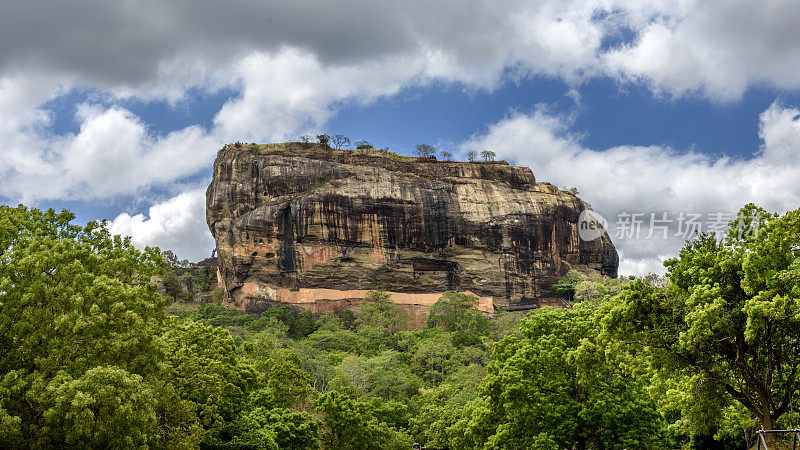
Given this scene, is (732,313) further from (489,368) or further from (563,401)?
(489,368)

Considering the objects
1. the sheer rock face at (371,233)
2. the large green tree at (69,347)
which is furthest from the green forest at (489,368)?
the sheer rock face at (371,233)

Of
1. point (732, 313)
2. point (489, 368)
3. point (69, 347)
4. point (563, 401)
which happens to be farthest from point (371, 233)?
point (732, 313)

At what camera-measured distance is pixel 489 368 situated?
20.6 m

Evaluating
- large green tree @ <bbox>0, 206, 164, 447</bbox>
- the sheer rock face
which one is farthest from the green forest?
the sheer rock face

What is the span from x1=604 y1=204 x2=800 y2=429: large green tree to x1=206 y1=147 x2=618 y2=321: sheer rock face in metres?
52.3

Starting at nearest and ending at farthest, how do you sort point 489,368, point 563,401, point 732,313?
point 732,313 → point 563,401 → point 489,368

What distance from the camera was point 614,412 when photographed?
57.0ft

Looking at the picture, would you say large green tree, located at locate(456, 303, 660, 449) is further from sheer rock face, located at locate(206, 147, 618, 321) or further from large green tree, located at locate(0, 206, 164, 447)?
sheer rock face, located at locate(206, 147, 618, 321)

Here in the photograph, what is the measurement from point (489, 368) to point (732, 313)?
9156 millimetres

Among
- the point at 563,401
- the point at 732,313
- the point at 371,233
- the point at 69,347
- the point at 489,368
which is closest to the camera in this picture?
the point at 732,313

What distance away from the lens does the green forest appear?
505 inches

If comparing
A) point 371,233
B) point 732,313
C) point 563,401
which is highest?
point 371,233

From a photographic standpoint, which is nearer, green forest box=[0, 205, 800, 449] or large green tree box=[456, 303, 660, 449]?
green forest box=[0, 205, 800, 449]

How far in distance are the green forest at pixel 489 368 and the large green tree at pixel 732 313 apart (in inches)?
1.7
